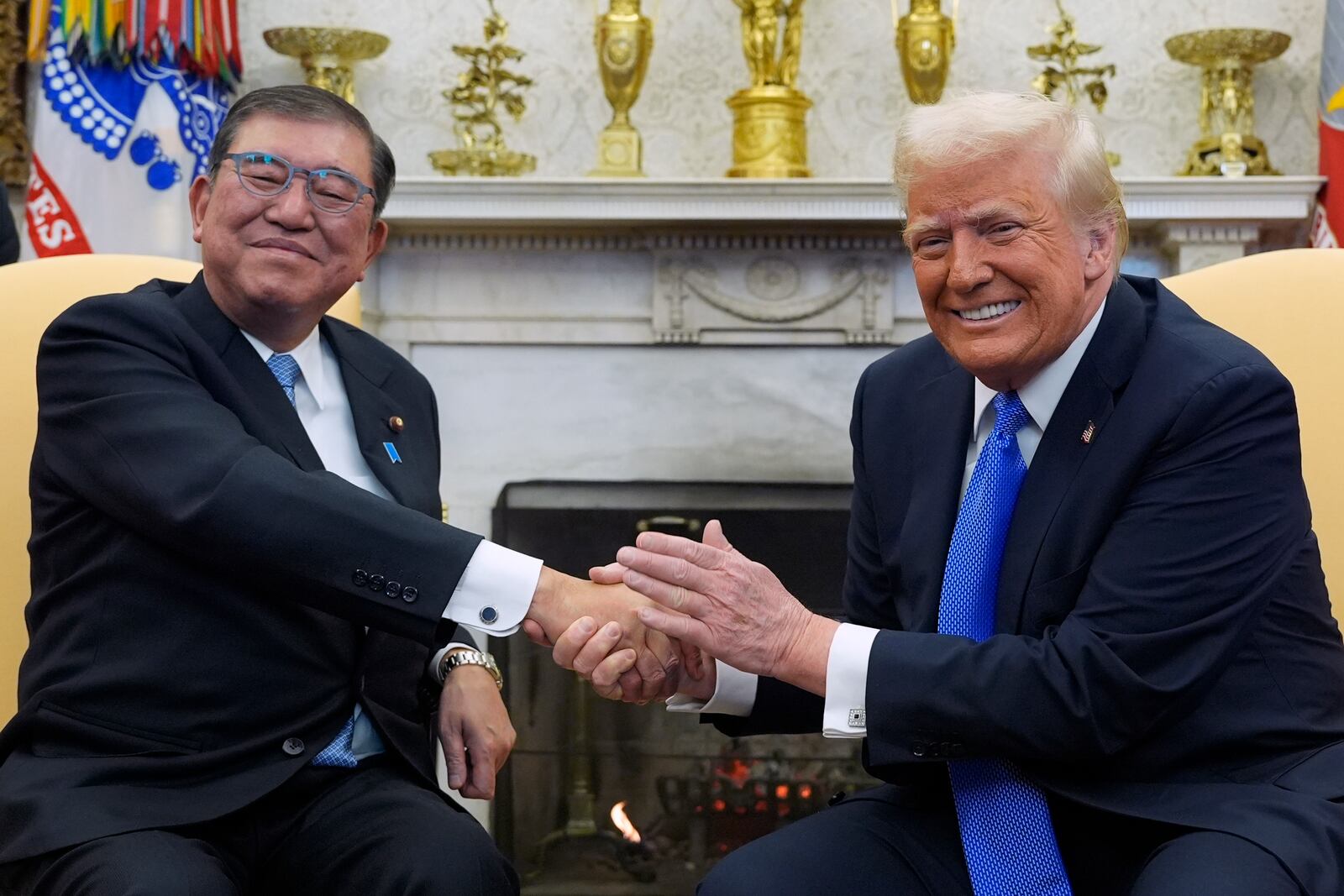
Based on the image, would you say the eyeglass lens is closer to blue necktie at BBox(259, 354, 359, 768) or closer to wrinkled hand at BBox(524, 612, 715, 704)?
blue necktie at BBox(259, 354, 359, 768)

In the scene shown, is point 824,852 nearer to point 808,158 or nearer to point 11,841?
point 11,841

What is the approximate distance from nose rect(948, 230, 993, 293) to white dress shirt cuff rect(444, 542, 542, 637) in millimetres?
568

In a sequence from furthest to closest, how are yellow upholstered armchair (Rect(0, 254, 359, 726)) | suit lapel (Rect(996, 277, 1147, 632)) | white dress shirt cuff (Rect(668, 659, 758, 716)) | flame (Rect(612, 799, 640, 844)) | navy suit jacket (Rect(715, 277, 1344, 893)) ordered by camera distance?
flame (Rect(612, 799, 640, 844)), yellow upholstered armchair (Rect(0, 254, 359, 726)), white dress shirt cuff (Rect(668, 659, 758, 716)), suit lapel (Rect(996, 277, 1147, 632)), navy suit jacket (Rect(715, 277, 1344, 893))

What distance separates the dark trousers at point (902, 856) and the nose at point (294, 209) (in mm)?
916

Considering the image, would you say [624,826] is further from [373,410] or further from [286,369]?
[286,369]

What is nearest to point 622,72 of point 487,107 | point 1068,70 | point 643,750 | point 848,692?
point 487,107

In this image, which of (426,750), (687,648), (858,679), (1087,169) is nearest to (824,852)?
(858,679)

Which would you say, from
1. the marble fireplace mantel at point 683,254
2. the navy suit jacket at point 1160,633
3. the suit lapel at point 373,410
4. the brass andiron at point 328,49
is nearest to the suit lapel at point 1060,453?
the navy suit jacket at point 1160,633

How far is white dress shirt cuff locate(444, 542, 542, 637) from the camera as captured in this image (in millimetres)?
1701

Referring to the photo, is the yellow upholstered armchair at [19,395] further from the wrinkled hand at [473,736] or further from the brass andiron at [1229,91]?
the brass andiron at [1229,91]

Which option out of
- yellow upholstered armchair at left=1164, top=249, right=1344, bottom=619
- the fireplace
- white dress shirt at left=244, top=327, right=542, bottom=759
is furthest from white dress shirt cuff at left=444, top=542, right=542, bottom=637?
the fireplace

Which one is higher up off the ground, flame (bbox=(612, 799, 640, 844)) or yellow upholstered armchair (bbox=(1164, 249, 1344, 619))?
yellow upholstered armchair (bbox=(1164, 249, 1344, 619))

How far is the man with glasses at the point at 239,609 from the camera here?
63.7 inches

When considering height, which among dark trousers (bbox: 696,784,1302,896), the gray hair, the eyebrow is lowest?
dark trousers (bbox: 696,784,1302,896)
